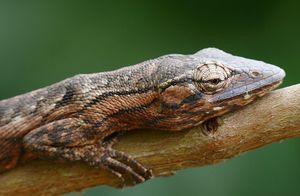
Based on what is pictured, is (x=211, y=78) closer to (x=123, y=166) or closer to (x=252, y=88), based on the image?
(x=252, y=88)

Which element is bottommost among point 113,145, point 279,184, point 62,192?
point 279,184

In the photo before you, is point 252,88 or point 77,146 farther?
point 77,146

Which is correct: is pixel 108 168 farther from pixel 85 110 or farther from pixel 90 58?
pixel 90 58

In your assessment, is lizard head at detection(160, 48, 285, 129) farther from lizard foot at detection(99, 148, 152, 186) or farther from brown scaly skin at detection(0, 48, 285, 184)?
lizard foot at detection(99, 148, 152, 186)

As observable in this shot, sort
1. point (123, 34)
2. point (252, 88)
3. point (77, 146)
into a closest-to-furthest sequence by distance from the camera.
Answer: point (252, 88) → point (77, 146) → point (123, 34)

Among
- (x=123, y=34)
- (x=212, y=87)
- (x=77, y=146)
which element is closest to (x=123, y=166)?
(x=77, y=146)

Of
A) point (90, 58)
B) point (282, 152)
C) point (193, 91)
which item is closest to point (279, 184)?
point (282, 152)

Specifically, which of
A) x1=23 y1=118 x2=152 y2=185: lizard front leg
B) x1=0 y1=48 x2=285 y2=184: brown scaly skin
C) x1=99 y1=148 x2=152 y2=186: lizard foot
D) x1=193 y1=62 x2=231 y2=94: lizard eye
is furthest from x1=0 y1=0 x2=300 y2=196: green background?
x1=99 y1=148 x2=152 y2=186: lizard foot

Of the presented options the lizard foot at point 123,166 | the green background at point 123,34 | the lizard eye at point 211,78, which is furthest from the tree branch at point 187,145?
the green background at point 123,34
